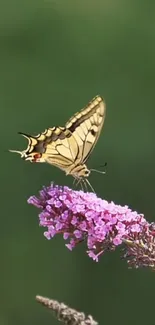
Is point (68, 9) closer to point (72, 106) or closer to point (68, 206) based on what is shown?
point (72, 106)

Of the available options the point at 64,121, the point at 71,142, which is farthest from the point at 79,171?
the point at 64,121

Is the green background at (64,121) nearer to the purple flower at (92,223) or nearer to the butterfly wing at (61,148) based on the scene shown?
the butterfly wing at (61,148)

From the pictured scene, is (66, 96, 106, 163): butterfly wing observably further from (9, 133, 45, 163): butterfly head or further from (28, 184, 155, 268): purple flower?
(28, 184, 155, 268): purple flower

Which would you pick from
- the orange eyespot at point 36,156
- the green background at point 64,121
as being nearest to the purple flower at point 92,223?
the orange eyespot at point 36,156

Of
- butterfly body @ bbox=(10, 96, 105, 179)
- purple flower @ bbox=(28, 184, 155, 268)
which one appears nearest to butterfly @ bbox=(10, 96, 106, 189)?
butterfly body @ bbox=(10, 96, 105, 179)

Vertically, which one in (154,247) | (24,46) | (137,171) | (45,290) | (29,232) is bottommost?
(154,247)

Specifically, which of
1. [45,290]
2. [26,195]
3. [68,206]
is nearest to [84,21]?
[26,195]

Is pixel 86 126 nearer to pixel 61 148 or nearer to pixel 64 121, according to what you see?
pixel 61 148
